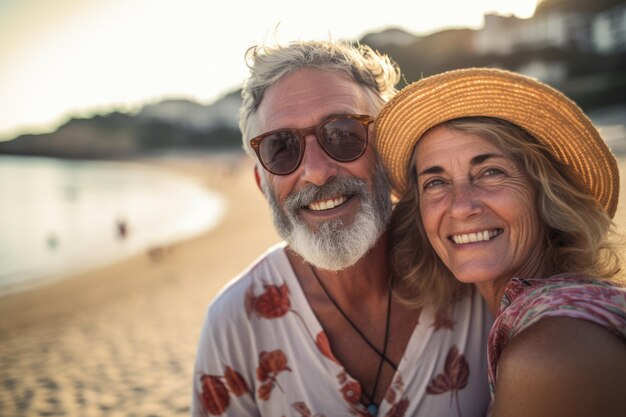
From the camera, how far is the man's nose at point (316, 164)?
2111 mm

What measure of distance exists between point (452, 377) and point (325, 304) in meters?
0.72

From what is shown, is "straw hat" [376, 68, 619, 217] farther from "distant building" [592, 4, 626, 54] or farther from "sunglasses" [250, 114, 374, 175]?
"distant building" [592, 4, 626, 54]

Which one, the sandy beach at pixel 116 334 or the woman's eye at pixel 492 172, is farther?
the sandy beach at pixel 116 334

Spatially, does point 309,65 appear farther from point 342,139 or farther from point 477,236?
point 477,236

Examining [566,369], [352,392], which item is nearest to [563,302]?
[566,369]

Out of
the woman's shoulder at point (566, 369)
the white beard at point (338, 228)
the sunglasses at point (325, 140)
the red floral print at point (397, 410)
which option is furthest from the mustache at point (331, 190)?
the woman's shoulder at point (566, 369)

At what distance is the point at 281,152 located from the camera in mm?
2178

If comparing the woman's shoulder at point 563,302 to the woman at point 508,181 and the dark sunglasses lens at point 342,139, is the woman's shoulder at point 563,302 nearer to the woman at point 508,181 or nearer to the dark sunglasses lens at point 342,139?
the woman at point 508,181

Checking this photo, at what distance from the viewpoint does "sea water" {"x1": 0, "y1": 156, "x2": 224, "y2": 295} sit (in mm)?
17486

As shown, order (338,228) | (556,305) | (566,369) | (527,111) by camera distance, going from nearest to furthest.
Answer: (566,369) → (556,305) → (527,111) → (338,228)

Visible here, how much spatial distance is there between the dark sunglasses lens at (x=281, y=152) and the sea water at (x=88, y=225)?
14.6m

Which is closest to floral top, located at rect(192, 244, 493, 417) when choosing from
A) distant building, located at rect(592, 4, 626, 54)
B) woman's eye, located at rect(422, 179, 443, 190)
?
woman's eye, located at rect(422, 179, 443, 190)

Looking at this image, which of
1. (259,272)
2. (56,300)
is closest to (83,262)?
(56,300)

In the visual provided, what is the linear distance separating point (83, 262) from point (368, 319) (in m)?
17.8
